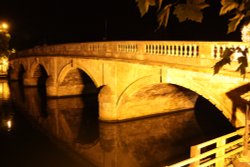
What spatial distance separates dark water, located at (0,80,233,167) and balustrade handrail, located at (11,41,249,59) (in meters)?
3.61

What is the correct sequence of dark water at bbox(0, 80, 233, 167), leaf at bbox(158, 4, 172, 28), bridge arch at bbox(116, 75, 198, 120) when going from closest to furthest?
leaf at bbox(158, 4, 172, 28) < dark water at bbox(0, 80, 233, 167) < bridge arch at bbox(116, 75, 198, 120)

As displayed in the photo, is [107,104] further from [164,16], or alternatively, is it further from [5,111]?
[164,16]

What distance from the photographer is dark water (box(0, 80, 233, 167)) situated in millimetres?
11656

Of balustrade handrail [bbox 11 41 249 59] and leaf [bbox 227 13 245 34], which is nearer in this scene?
leaf [bbox 227 13 245 34]

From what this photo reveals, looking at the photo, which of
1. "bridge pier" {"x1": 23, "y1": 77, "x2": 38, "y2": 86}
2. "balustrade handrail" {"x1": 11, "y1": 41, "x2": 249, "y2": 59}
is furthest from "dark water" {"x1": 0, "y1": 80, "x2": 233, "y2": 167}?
"bridge pier" {"x1": 23, "y1": 77, "x2": 38, "y2": 86}

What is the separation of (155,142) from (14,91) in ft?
54.4

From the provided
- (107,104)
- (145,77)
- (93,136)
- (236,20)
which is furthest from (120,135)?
(236,20)

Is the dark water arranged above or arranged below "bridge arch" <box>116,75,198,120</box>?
below

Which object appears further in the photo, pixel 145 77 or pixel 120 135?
pixel 120 135

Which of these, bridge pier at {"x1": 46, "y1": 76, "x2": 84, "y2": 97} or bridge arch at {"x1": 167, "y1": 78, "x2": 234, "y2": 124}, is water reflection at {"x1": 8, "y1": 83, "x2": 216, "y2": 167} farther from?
bridge arch at {"x1": 167, "y1": 78, "x2": 234, "y2": 124}

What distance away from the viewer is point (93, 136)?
14.2 m

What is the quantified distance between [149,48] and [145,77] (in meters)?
1.24

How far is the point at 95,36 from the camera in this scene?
3075cm

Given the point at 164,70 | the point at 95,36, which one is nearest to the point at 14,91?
the point at 95,36
